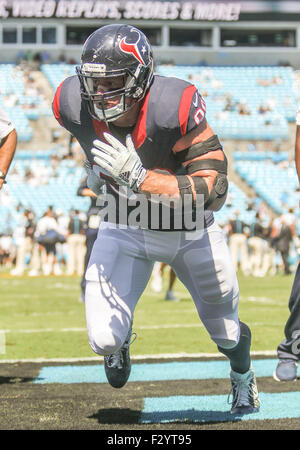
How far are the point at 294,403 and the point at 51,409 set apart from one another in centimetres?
123

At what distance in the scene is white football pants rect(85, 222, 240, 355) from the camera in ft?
11.8

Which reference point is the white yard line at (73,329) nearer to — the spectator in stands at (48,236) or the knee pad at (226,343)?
the knee pad at (226,343)

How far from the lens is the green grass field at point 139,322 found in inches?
243

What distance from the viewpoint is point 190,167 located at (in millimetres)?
3379

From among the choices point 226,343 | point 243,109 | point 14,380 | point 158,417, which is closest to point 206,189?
point 226,343

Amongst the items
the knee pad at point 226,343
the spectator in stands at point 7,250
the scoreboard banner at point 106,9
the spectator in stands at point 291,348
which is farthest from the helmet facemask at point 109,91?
the scoreboard banner at point 106,9

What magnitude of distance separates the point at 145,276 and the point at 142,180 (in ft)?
2.46

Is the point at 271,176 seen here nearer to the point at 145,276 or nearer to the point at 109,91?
the point at 145,276

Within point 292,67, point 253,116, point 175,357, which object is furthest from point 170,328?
point 292,67

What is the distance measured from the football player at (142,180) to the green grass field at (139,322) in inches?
90.1

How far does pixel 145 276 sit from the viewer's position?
374cm

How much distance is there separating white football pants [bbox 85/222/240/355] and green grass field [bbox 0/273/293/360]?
7.54ft
